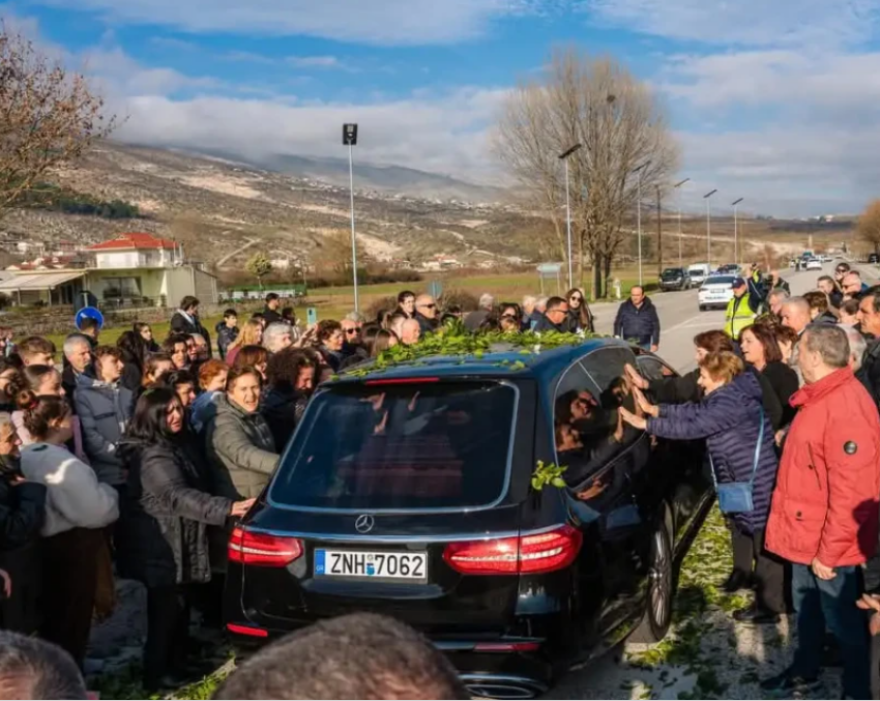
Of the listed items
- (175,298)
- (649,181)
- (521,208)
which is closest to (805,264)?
(649,181)

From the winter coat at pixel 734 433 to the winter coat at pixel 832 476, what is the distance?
0.91m

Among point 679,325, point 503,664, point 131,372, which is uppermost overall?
point 131,372

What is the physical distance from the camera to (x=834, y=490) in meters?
4.20

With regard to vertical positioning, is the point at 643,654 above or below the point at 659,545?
below

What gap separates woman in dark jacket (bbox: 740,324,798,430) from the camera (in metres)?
6.61

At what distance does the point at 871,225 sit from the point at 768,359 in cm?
15616

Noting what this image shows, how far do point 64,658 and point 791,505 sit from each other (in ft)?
11.9

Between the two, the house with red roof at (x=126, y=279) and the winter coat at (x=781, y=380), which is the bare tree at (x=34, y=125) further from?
the house with red roof at (x=126, y=279)

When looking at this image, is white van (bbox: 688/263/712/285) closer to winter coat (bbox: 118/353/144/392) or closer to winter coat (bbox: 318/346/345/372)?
winter coat (bbox: 318/346/345/372)

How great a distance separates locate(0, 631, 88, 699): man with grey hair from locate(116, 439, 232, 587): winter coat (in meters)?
3.33

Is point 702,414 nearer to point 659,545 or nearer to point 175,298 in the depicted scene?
point 659,545

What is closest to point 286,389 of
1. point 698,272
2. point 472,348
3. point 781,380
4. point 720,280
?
point 472,348

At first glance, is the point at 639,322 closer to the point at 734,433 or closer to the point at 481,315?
the point at 481,315

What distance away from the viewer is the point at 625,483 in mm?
4797
